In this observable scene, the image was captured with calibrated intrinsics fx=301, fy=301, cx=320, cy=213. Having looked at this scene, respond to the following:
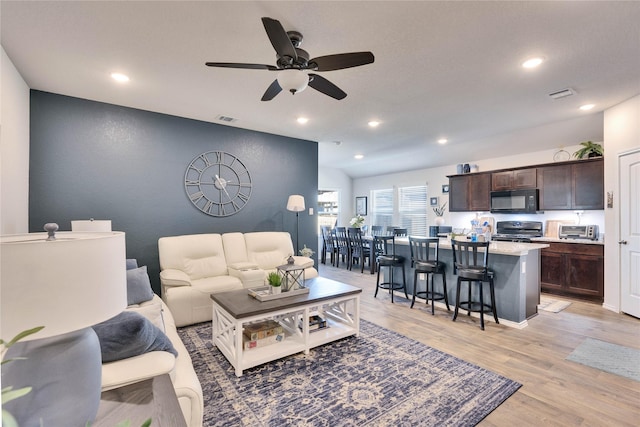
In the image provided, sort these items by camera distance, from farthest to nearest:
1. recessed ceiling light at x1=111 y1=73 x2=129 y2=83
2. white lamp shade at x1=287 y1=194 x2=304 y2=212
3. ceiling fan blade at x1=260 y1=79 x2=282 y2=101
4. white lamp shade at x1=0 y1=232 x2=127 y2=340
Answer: white lamp shade at x1=287 y1=194 x2=304 y2=212, recessed ceiling light at x1=111 y1=73 x2=129 y2=83, ceiling fan blade at x1=260 y1=79 x2=282 y2=101, white lamp shade at x1=0 y1=232 x2=127 y2=340

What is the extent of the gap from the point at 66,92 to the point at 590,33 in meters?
5.08

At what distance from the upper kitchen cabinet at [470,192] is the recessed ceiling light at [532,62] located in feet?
11.7

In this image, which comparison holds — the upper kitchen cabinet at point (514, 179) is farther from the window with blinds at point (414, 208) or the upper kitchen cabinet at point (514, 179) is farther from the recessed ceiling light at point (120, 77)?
the recessed ceiling light at point (120, 77)

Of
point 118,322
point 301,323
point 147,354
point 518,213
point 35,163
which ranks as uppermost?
point 35,163

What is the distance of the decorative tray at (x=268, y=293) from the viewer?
8.83 feet

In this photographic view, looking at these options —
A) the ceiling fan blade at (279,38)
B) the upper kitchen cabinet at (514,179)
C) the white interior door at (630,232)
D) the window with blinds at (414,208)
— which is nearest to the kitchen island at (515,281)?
the white interior door at (630,232)

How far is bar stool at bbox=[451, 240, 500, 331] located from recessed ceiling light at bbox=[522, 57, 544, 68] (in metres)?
1.76

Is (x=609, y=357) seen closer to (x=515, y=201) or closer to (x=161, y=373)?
(x=515, y=201)

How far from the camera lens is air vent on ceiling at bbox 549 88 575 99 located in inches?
130

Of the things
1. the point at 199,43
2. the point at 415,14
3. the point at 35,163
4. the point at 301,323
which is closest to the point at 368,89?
the point at 415,14

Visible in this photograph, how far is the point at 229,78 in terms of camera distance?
3.06m

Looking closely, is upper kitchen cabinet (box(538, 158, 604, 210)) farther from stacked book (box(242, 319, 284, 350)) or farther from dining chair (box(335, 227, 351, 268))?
stacked book (box(242, 319, 284, 350))

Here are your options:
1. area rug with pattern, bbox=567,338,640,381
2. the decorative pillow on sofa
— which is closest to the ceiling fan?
the decorative pillow on sofa

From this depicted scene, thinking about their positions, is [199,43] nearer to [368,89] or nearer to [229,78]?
[229,78]
